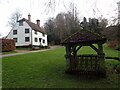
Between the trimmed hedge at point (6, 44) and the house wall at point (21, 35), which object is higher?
the house wall at point (21, 35)

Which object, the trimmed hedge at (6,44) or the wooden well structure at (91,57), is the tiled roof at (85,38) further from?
the trimmed hedge at (6,44)

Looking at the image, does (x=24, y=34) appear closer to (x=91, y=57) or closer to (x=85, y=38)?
(x=85, y=38)

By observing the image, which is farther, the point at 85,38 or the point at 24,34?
the point at 24,34

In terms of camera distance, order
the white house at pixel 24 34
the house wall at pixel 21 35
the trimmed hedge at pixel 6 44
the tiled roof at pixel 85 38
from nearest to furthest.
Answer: the tiled roof at pixel 85 38 < the trimmed hedge at pixel 6 44 < the white house at pixel 24 34 < the house wall at pixel 21 35

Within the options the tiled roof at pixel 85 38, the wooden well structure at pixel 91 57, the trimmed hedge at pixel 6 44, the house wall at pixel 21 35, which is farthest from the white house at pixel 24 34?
the tiled roof at pixel 85 38

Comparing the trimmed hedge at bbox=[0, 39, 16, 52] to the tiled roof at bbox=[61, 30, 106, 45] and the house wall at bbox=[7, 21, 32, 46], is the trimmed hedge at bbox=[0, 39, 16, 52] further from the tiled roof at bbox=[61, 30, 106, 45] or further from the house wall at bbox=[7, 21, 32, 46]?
the tiled roof at bbox=[61, 30, 106, 45]

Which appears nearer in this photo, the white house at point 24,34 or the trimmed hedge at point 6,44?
the trimmed hedge at point 6,44

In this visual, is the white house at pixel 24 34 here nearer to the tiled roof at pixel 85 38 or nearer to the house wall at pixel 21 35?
the house wall at pixel 21 35

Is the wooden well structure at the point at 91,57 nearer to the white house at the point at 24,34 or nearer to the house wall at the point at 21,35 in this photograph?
the white house at the point at 24,34

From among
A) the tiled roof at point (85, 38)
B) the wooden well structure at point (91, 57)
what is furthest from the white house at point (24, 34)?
the tiled roof at point (85, 38)

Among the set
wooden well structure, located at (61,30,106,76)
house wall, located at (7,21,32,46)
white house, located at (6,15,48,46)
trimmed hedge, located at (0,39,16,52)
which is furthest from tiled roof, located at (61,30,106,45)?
house wall, located at (7,21,32,46)

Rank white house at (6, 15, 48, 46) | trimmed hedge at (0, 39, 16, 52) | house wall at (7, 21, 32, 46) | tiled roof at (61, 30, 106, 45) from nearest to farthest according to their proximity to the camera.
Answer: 1. tiled roof at (61, 30, 106, 45)
2. trimmed hedge at (0, 39, 16, 52)
3. white house at (6, 15, 48, 46)
4. house wall at (7, 21, 32, 46)

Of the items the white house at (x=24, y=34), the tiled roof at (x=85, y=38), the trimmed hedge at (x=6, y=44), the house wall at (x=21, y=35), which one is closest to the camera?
the tiled roof at (x=85, y=38)

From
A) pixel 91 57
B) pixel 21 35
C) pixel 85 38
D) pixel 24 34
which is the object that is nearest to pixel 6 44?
pixel 24 34
